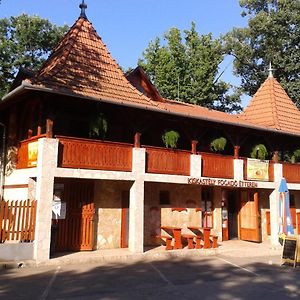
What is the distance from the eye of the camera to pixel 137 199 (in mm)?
14336

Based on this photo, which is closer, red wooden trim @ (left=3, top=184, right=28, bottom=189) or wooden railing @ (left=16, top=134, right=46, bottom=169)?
wooden railing @ (left=16, top=134, right=46, bottom=169)

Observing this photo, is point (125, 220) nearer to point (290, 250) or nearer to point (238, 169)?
point (238, 169)

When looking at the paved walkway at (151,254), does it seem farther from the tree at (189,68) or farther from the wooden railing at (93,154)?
the tree at (189,68)

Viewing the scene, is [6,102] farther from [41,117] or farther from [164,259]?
[164,259]

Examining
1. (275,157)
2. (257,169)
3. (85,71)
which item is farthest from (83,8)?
(275,157)

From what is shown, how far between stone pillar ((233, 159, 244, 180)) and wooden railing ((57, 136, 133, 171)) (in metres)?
5.56

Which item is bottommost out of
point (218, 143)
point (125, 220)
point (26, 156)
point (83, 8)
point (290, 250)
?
point (290, 250)

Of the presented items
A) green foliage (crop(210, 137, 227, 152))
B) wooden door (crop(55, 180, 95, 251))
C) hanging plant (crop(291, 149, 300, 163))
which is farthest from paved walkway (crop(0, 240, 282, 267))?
hanging plant (crop(291, 149, 300, 163))

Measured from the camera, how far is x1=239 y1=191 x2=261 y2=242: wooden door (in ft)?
61.3

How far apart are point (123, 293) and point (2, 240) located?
4.78 meters

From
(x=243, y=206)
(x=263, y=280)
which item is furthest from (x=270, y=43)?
(x=263, y=280)

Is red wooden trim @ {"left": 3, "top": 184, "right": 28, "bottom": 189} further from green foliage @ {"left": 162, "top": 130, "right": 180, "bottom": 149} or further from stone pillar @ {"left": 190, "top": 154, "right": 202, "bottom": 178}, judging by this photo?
stone pillar @ {"left": 190, "top": 154, "right": 202, "bottom": 178}

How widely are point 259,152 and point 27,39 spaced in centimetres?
2089

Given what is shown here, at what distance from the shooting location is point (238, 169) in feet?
58.6
